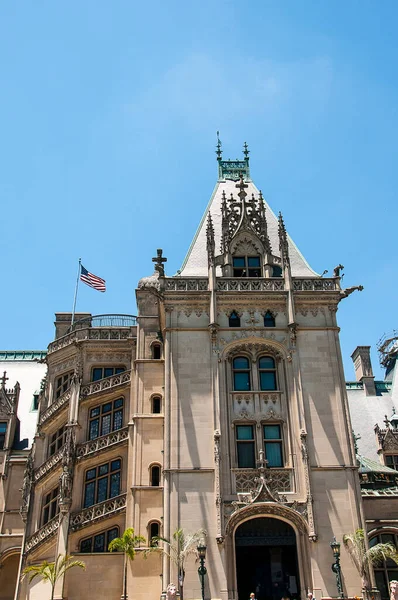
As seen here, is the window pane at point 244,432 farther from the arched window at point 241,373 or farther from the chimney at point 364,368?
the chimney at point 364,368

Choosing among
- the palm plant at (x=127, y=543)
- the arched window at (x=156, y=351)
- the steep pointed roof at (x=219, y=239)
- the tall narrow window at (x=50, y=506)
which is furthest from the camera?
the steep pointed roof at (x=219, y=239)

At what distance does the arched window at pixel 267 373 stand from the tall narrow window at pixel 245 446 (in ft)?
8.26

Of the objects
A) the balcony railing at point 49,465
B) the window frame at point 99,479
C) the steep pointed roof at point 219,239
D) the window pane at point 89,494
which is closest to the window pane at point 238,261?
the steep pointed roof at point 219,239

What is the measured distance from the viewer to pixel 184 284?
121 feet

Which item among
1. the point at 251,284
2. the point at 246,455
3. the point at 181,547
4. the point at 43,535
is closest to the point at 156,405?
the point at 246,455

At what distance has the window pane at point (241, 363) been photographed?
35344 millimetres

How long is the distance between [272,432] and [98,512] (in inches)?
406

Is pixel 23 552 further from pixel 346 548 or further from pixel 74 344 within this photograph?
pixel 346 548

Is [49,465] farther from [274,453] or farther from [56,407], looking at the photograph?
[274,453]

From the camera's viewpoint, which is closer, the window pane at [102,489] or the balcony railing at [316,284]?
the window pane at [102,489]

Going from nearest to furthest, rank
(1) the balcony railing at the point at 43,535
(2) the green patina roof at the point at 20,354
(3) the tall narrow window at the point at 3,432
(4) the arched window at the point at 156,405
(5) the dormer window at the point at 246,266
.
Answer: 1. (1) the balcony railing at the point at 43,535
2. (4) the arched window at the point at 156,405
3. (5) the dormer window at the point at 246,266
4. (3) the tall narrow window at the point at 3,432
5. (2) the green patina roof at the point at 20,354

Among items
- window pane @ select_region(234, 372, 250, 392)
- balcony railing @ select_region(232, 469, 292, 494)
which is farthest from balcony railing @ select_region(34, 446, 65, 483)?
balcony railing @ select_region(232, 469, 292, 494)

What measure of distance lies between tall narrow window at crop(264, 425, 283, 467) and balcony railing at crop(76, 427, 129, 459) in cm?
830

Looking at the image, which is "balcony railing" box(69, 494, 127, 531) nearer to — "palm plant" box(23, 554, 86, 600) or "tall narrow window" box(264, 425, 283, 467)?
"palm plant" box(23, 554, 86, 600)
